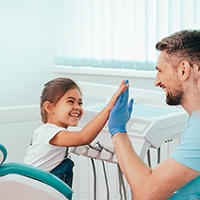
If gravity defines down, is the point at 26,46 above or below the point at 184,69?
below

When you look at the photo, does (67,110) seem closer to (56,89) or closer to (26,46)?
(56,89)

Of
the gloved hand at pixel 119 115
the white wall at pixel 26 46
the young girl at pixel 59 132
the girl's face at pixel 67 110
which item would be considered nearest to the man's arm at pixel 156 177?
the gloved hand at pixel 119 115

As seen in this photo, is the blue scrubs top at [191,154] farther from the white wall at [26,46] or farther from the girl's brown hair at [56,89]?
the white wall at [26,46]

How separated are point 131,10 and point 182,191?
1.51 m

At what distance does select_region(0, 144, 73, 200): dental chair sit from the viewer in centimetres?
134

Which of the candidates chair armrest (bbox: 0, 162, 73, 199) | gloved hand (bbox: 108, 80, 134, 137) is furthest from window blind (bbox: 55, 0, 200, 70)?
chair armrest (bbox: 0, 162, 73, 199)

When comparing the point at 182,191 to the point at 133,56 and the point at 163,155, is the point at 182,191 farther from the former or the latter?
the point at 133,56

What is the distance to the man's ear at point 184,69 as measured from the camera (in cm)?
135

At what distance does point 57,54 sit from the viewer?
3205mm

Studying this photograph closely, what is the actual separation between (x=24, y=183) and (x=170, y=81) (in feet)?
1.58

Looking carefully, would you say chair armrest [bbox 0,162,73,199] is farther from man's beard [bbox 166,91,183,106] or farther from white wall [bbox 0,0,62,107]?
white wall [bbox 0,0,62,107]

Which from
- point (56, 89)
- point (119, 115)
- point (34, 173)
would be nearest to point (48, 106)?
point (56, 89)

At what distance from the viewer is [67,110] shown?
192 centimetres

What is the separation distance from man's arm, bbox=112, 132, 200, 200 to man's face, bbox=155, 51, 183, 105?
176 millimetres
